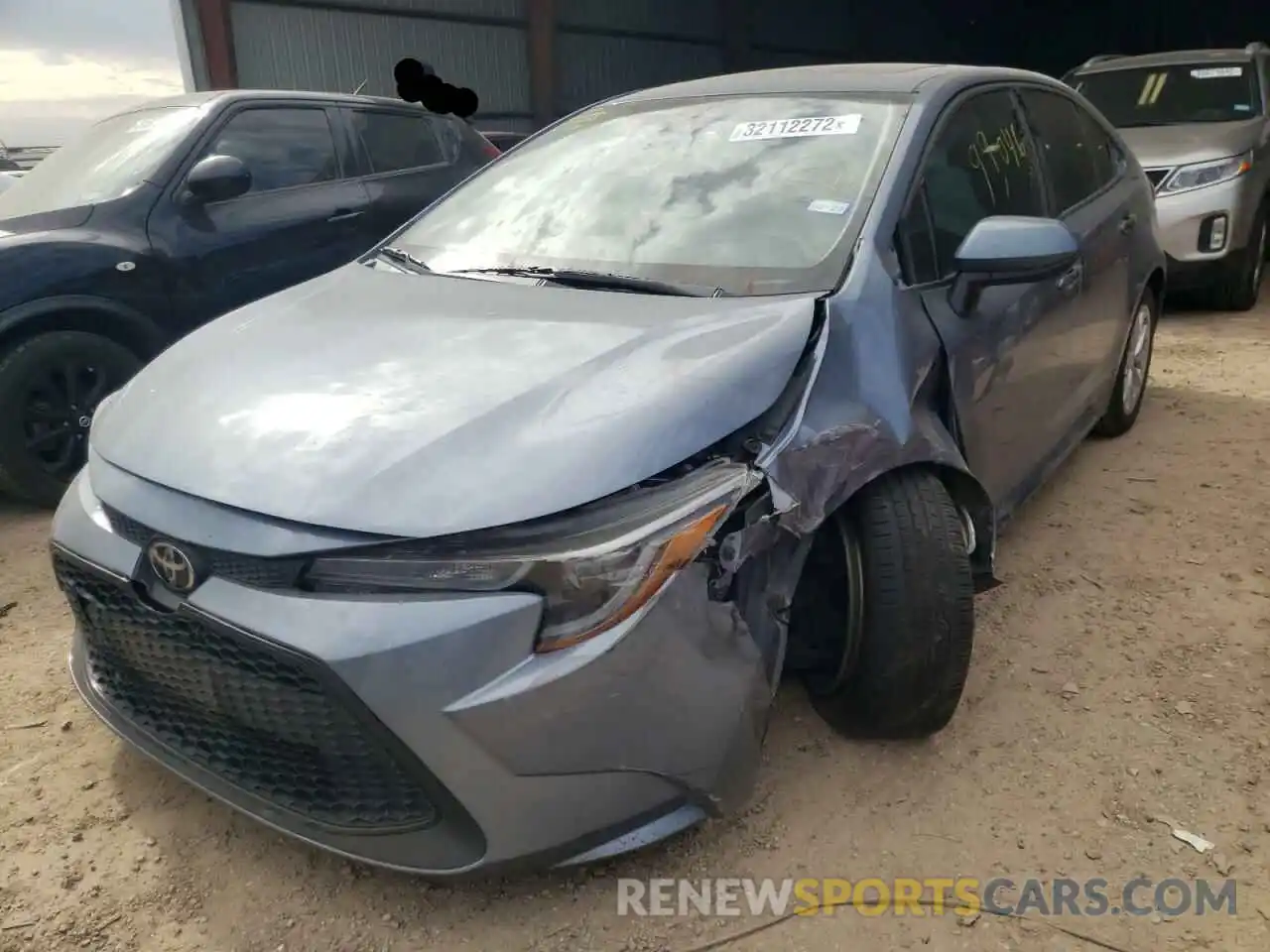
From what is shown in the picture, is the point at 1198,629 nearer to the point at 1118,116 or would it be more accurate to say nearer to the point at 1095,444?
the point at 1095,444

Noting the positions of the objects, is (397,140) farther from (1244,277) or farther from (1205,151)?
(1244,277)

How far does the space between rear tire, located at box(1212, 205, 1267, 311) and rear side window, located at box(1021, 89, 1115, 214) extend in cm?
307

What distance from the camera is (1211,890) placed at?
1950mm

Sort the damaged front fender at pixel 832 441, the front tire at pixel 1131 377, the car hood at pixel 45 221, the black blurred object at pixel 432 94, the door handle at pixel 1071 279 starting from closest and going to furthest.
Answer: the damaged front fender at pixel 832 441 < the door handle at pixel 1071 279 < the car hood at pixel 45 221 < the front tire at pixel 1131 377 < the black blurred object at pixel 432 94

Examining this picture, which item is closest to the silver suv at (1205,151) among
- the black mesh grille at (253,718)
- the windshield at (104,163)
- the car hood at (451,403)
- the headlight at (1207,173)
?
the headlight at (1207,173)

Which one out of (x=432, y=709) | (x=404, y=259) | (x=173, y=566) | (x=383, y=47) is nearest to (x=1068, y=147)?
(x=404, y=259)

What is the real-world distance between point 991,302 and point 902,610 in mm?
956

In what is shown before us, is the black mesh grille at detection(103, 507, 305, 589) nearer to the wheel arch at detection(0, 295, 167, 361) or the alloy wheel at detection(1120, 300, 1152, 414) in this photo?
the wheel arch at detection(0, 295, 167, 361)

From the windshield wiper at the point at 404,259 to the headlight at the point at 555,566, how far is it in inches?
48.0

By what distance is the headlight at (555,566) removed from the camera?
5.33 ft

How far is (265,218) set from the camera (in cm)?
448

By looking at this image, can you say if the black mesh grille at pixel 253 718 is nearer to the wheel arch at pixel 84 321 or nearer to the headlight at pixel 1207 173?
the wheel arch at pixel 84 321

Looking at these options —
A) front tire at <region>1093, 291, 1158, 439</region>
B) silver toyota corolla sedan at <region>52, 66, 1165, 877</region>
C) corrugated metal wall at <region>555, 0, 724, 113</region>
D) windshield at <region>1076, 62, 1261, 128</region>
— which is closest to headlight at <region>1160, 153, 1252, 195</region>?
windshield at <region>1076, 62, 1261, 128</region>

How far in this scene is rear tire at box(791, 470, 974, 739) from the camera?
2102 millimetres
